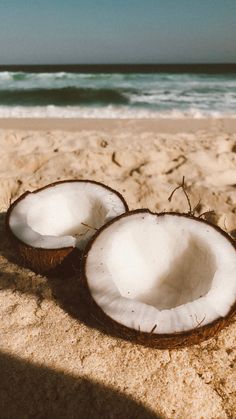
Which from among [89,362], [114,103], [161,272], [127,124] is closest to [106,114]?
[127,124]

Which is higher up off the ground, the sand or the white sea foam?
the white sea foam

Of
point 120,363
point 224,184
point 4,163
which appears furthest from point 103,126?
point 120,363

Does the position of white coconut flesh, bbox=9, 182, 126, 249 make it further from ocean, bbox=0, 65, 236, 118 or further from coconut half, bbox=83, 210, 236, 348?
ocean, bbox=0, 65, 236, 118

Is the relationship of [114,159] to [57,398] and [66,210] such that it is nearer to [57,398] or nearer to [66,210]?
[66,210]

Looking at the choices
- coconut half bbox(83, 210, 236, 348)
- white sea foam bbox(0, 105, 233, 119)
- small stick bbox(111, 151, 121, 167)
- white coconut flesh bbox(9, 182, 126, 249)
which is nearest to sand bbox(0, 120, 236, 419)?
coconut half bbox(83, 210, 236, 348)

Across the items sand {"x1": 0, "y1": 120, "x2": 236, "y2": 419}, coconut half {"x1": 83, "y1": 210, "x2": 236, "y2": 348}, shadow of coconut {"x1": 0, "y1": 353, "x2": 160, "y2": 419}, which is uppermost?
coconut half {"x1": 83, "y1": 210, "x2": 236, "y2": 348}
